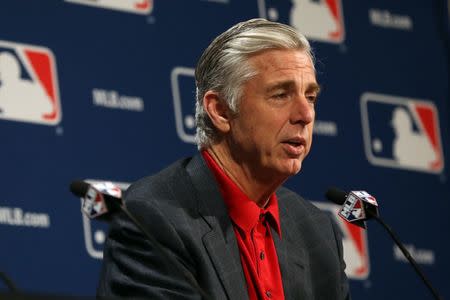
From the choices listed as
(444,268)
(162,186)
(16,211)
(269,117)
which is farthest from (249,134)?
(444,268)

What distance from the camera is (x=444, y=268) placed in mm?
5395

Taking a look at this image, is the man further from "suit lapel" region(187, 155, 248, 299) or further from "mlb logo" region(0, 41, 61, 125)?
"mlb logo" region(0, 41, 61, 125)

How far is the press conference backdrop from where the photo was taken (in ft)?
14.2

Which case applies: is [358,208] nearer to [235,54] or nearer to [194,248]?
[194,248]

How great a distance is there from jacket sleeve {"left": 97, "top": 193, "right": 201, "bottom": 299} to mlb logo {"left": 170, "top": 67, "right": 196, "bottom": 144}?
5.14 feet

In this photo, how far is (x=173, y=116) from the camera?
15.5 ft

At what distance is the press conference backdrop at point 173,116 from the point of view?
14.2 feet

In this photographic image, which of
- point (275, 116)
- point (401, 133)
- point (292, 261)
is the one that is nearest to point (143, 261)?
point (292, 261)

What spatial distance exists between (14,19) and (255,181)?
1.37 m

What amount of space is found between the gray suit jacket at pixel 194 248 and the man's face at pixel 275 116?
15cm

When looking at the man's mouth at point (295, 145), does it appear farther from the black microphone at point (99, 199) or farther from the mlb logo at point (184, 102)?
the mlb logo at point (184, 102)

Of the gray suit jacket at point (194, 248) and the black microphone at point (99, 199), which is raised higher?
the black microphone at point (99, 199)

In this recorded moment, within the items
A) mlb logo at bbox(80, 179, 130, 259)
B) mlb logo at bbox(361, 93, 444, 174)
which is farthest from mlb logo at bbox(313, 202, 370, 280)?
mlb logo at bbox(80, 179, 130, 259)

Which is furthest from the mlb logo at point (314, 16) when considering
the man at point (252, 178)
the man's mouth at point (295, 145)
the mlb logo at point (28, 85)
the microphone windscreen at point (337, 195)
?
the microphone windscreen at point (337, 195)
